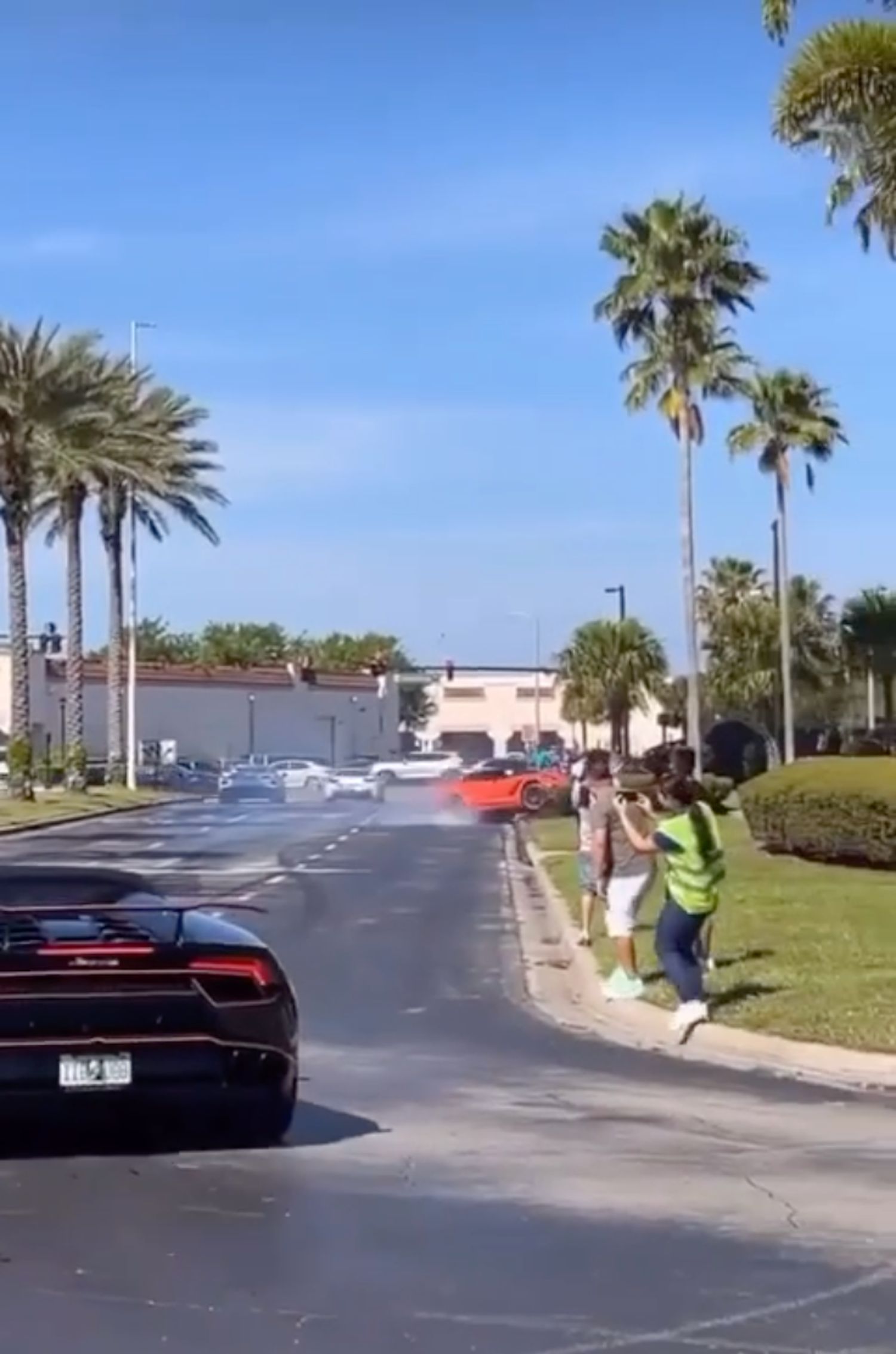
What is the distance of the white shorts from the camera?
18.1m

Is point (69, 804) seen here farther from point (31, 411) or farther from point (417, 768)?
point (417, 768)

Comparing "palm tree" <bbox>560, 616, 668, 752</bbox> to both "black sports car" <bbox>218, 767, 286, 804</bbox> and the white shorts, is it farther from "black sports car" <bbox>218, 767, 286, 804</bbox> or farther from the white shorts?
the white shorts

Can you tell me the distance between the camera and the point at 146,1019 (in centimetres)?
1088

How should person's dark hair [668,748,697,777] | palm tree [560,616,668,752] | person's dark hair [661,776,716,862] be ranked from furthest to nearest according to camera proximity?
1. palm tree [560,616,668,752]
2. person's dark hair [668,748,697,777]
3. person's dark hair [661,776,716,862]

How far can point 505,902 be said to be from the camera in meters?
29.7

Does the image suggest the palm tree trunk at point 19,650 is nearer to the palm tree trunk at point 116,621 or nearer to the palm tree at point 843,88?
the palm tree trunk at point 116,621

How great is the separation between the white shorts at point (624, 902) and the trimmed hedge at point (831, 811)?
40.2ft

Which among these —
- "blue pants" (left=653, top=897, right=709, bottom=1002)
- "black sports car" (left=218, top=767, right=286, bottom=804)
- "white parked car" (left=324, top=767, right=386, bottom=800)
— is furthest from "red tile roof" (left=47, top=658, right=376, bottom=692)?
"blue pants" (left=653, top=897, right=709, bottom=1002)

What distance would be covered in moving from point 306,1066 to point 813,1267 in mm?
6489

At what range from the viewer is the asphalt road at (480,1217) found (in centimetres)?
779

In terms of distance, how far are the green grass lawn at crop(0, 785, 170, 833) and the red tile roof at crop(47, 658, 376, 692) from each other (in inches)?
1133

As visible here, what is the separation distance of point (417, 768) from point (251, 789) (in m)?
13.0

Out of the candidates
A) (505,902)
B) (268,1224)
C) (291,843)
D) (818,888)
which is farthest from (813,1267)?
(291,843)

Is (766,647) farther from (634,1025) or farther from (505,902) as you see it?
(634,1025)
